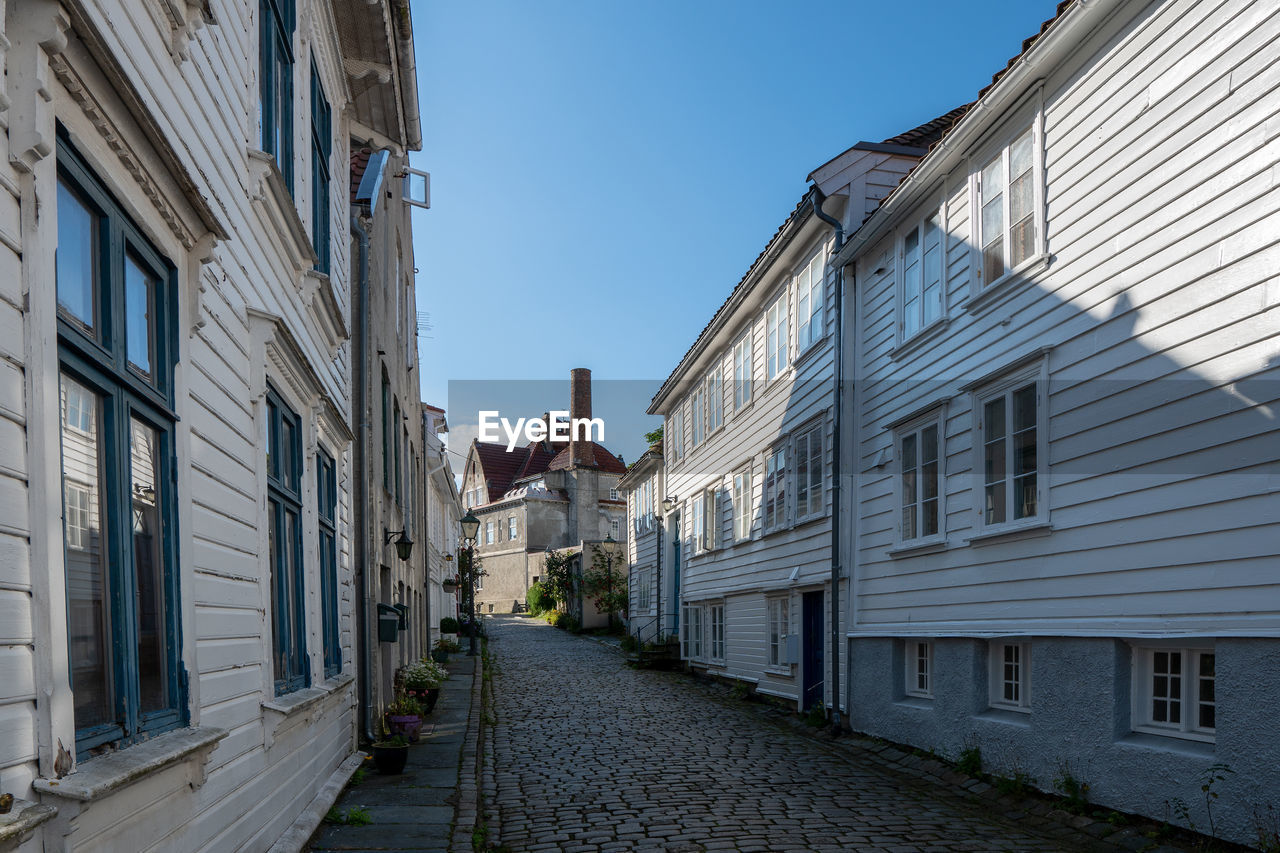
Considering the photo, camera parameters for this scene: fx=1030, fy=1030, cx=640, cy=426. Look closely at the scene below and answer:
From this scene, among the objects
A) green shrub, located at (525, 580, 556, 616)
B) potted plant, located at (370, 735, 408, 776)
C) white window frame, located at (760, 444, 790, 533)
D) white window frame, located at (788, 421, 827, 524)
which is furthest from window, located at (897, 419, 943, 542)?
green shrub, located at (525, 580, 556, 616)

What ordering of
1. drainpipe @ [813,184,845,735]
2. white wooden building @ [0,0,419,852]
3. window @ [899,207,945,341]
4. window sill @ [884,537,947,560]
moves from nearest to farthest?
1. white wooden building @ [0,0,419,852]
2. window sill @ [884,537,947,560]
3. window @ [899,207,945,341]
4. drainpipe @ [813,184,845,735]

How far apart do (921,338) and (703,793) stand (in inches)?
229

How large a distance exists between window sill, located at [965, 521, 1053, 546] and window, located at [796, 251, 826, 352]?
5.55m

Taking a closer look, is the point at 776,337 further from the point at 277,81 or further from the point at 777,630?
the point at 277,81

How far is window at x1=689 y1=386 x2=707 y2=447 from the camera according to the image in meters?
24.4

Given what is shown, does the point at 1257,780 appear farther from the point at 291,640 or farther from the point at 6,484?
the point at 6,484

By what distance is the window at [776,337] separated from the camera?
1775 centimetres

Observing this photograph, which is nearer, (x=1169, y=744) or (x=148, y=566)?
(x=148, y=566)

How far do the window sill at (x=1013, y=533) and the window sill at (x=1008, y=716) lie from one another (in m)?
1.63

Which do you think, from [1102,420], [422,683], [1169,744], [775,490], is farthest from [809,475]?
[1169,744]

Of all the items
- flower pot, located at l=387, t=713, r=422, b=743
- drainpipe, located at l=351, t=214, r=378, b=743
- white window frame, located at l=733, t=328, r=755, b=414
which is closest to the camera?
drainpipe, located at l=351, t=214, r=378, b=743

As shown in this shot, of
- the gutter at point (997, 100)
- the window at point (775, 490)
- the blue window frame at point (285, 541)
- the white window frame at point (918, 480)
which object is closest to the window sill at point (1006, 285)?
the white window frame at point (918, 480)

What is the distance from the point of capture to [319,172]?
29.8 feet

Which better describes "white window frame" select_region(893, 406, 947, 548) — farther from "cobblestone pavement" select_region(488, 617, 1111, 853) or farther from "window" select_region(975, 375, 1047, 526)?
"cobblestone pavement" select_region(488, 617, 1111, 853)
